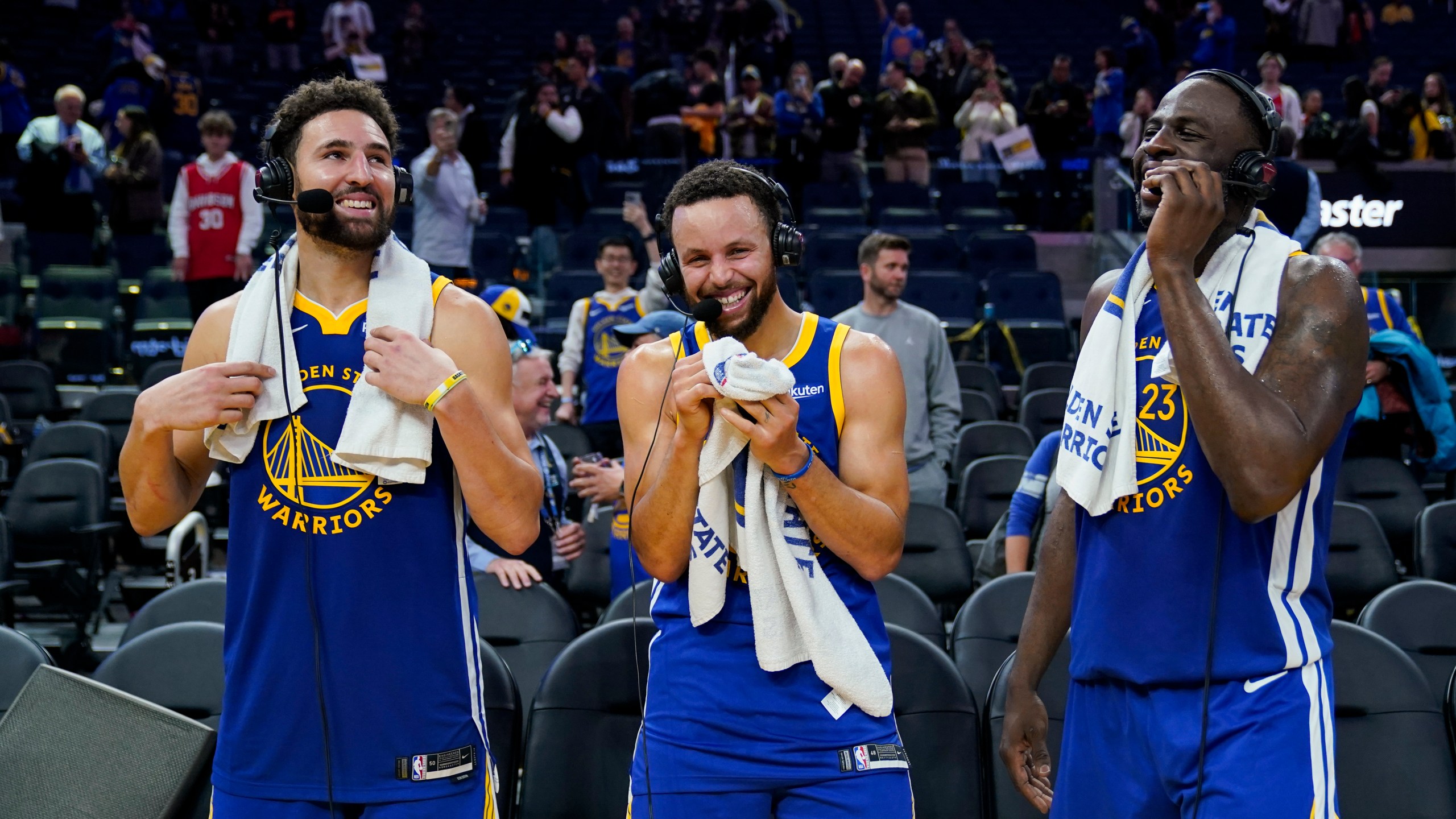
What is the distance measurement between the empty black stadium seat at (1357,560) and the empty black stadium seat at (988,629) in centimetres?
195

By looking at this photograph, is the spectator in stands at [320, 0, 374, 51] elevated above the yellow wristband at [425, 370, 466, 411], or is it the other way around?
the spectator in stands at [320, 0, 374, 51]

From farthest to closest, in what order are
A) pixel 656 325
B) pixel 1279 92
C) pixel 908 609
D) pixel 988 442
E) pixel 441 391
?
pixel 1279 92 → pixel 988 442 → pixel 656 325 → pixel 908 609 → pixel 441 391

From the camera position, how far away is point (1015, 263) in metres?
10.9

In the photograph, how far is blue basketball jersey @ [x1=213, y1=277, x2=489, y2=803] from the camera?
2125 millimetres

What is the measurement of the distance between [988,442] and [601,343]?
2212 millimetres

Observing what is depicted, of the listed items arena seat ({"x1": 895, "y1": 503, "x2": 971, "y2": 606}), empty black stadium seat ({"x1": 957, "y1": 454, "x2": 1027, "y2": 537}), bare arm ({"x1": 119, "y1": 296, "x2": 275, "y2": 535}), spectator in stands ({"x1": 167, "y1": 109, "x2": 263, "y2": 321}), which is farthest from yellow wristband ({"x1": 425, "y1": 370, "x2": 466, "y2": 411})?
spectator in stands ({"x1": 167, "y1": 109, "x2": 263, "y2": 321})

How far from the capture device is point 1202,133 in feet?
6.89

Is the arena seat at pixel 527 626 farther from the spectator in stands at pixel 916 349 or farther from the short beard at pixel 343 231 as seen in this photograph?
the spectator in stands at pixel 916 349

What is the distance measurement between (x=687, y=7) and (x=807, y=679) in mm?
15396

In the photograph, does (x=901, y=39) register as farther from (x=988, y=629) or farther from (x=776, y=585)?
(x=776, y=585)

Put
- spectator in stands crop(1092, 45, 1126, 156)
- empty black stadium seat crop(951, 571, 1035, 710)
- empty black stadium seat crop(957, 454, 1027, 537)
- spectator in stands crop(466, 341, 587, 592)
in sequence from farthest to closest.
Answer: spectator in stands crop(1092, 45, 1126, 156) < empty black stadium seat crop(957, 454, 1027, 537) < spectator in stands crop(466, 341, 587, 592) < empty black stadium seat crop(951, 571, 1035, 710)

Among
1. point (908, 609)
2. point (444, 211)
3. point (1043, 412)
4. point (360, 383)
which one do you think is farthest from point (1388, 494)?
point (444, 211)

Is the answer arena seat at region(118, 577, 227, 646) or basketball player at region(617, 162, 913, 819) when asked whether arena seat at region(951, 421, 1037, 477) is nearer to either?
arena seat at region(118, 577, 227, 646)

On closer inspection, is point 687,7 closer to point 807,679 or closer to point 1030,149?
point 1030,149
